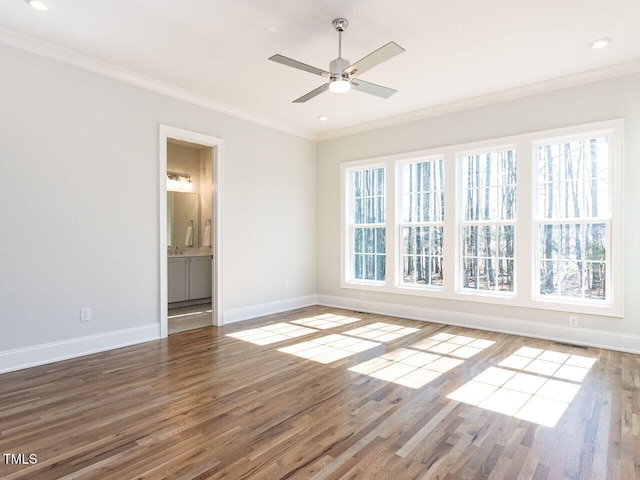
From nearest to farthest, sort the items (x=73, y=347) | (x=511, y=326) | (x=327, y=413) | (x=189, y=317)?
(x=327, y=413) → (x=73, y=347) → (x=511, y=326) → (x=189, y=317)

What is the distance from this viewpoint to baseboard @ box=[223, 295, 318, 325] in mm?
5250

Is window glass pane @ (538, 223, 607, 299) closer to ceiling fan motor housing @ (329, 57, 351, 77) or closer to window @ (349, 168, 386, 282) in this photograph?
window @ (349, 168, 386, 282)

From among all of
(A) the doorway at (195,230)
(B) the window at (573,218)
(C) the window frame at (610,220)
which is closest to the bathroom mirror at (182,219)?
(A) the doorway at (195,230)

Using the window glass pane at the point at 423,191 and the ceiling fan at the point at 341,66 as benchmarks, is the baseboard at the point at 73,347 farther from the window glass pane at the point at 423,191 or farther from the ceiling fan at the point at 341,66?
the window glass pane at the point at 423,191

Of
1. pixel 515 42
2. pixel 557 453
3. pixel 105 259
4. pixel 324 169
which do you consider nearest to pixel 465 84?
pixel 515 42

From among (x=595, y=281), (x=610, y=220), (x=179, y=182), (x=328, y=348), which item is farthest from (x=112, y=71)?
(x=595, y=281)

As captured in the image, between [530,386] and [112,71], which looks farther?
[112,71]

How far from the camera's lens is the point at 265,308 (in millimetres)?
5723

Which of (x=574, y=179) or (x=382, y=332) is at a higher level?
(x=574, y=179)

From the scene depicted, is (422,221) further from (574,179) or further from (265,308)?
(265,308)

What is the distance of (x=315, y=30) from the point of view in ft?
10.5

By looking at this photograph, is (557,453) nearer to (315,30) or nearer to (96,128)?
(315,30)

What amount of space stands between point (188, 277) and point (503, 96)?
218 inches

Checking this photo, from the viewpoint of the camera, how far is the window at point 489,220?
15.4ft
